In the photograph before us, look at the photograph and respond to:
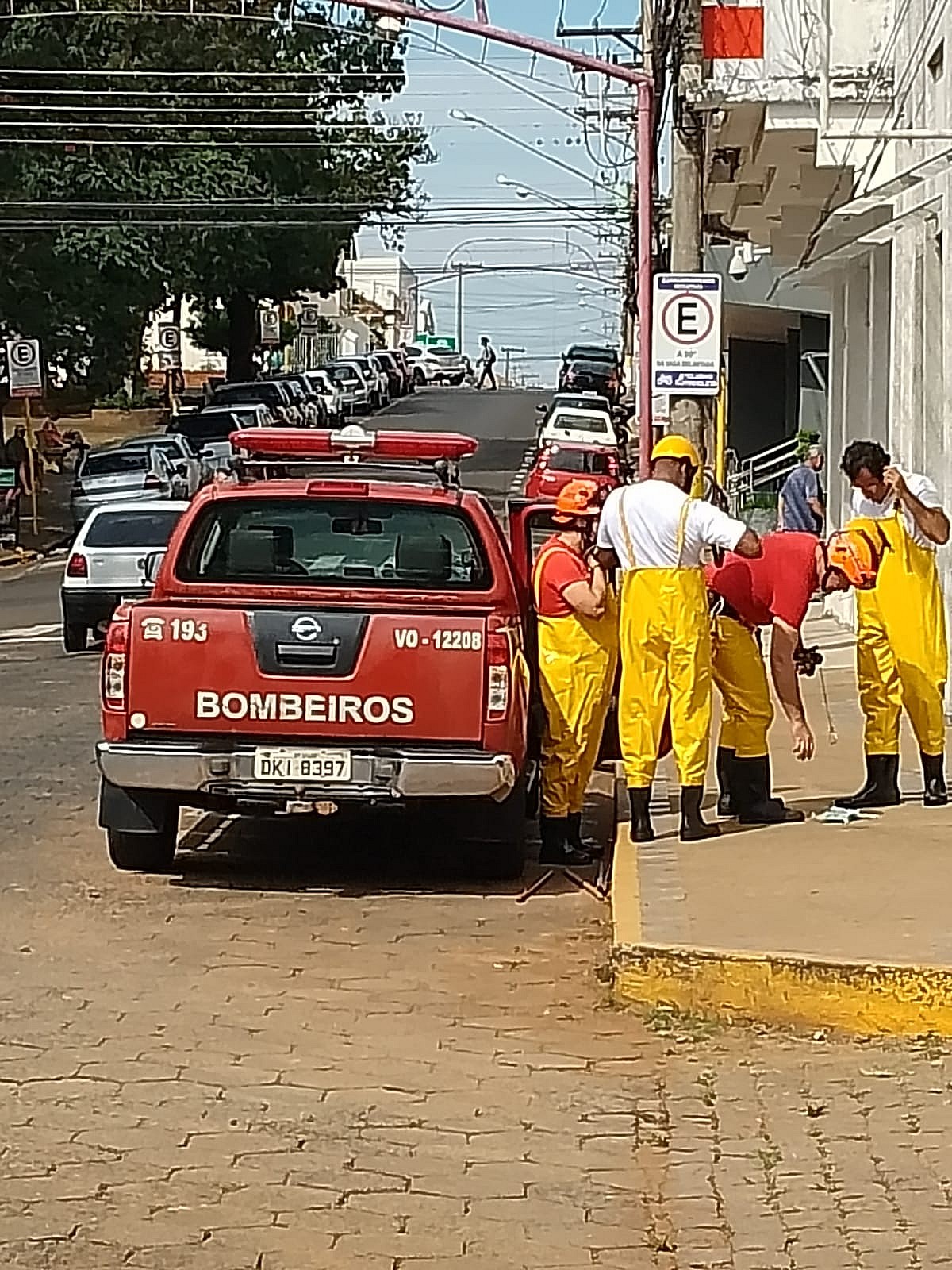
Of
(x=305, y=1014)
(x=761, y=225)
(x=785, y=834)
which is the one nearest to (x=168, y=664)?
(x=305, y=1014)

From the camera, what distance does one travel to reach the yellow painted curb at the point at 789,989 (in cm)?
740

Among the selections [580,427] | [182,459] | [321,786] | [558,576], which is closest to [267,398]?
[580,427]

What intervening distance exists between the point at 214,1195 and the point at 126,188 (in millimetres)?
37557

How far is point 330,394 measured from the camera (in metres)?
62.1

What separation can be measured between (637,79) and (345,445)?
A: 7649 millimetres

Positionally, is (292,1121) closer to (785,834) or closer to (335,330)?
(785,834)

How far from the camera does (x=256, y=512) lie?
10.5m

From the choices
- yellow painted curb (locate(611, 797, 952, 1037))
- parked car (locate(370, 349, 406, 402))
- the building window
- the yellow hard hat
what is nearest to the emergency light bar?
the yellow hard hat

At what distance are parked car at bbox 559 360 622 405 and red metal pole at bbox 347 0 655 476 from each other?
3616 cm

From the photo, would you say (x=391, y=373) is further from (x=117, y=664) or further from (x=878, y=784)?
(x=117, y=664)

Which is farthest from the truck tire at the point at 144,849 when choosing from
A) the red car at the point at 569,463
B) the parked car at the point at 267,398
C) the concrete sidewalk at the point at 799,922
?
the parked car at the point at 267,398

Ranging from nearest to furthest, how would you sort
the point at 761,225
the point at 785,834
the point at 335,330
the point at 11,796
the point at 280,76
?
the point at 785,834 → the point at 11,796 → the point at 761,225 → the point at 280,76 → the point at 335,330

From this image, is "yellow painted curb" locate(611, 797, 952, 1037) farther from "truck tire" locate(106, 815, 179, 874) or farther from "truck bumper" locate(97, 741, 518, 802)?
"truck tire" locate(106, 815, 179, 874)

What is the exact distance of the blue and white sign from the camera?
16062mm
